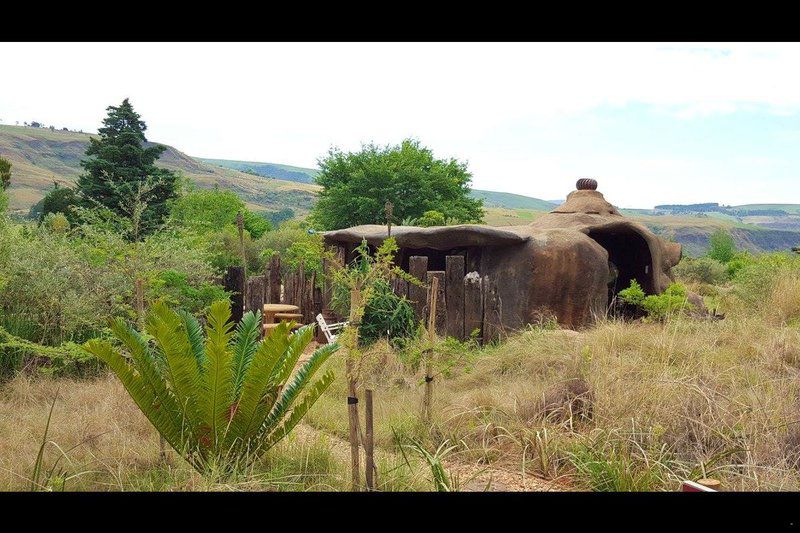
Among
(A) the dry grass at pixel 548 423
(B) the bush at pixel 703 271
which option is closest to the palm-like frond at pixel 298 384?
(A) the dry grass at pixel 548 423

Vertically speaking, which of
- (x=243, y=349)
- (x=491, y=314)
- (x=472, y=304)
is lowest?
(x=491, y=314)

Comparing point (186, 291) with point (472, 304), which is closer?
point (186, 291)

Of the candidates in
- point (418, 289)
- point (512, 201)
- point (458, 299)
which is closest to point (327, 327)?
point (418, 289)

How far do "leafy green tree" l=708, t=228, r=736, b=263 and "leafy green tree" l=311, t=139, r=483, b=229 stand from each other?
8.68 meters

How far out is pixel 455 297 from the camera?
414 inches

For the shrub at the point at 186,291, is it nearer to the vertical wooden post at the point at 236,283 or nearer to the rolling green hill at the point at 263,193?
the vertical wooden post at the point at 236,283

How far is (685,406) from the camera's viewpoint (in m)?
5.23

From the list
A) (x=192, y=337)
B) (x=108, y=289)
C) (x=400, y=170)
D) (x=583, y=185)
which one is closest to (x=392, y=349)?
(x=108, y=289)

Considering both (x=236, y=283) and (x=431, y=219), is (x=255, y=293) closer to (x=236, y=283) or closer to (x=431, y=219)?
(x=236, y=283)

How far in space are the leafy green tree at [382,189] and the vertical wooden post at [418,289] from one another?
1097cm

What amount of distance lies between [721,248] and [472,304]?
61.9 ft

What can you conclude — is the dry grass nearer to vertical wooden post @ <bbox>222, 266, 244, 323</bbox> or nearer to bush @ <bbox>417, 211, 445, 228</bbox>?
vertical wooden post @ <bbox>222, 266, 244, 323</bbox>
